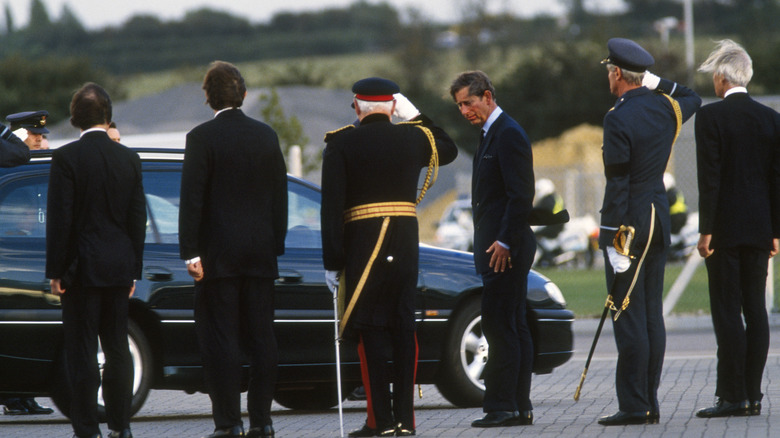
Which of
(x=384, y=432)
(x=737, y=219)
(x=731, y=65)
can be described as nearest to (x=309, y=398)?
(x=384, y=432)

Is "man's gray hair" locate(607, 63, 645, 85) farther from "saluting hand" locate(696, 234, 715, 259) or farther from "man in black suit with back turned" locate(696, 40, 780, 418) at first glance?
"saluting hand" locate(696, 234, 715, 259)

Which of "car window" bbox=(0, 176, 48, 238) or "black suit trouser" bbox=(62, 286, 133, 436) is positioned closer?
"black suit trouser" bbox=(62, 286, 133, 436)

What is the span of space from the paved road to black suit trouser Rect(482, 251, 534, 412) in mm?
200

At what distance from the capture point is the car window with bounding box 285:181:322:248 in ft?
27.7

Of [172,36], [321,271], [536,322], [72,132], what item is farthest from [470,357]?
[172,36]

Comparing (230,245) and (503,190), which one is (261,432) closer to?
(230,245)

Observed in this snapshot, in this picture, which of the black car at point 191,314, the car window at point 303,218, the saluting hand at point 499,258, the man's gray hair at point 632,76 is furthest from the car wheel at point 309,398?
the man's gray hair at point 632,76

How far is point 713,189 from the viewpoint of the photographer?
23.1ft

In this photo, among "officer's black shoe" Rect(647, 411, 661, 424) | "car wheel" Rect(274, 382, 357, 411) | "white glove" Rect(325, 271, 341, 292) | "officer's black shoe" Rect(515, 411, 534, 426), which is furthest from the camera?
"car wheel" Rect(274, 382, 357, 411)

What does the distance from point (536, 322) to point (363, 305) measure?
2.25 metres

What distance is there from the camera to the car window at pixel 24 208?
8.01 metres

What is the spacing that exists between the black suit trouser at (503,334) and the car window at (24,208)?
2.85 metres

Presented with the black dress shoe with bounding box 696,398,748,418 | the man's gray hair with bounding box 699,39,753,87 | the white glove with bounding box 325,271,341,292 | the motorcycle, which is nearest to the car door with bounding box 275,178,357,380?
the white glove with bounding box 325,271,341,292

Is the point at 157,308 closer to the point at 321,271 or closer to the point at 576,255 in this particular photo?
the point at 321,271
